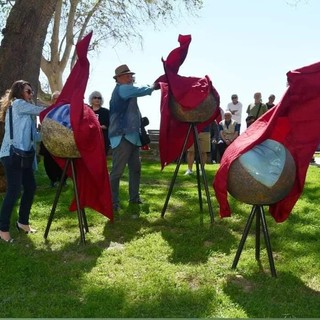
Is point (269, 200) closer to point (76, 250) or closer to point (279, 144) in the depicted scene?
point (279, 144)

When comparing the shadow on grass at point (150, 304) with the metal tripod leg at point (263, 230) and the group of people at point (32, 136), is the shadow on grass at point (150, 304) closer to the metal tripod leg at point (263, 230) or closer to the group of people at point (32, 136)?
the metal tripod leg at point (263, 230)

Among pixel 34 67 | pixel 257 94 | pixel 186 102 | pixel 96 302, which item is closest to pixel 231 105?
pixel 257 94

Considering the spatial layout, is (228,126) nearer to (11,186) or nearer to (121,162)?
(121,162)

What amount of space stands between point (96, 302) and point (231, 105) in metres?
11.1

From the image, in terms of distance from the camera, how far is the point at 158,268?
539 centimetres

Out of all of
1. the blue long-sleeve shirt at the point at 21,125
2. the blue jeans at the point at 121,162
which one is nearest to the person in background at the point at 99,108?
the blue jeans at the point at 121,162

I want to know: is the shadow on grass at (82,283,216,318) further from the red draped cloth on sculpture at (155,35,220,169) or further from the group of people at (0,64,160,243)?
the red draped cloth on sculpture at (155,35,220,169)

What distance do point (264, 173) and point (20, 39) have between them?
6.59 metres

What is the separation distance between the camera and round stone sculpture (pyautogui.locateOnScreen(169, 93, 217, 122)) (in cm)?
687

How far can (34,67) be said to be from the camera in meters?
10.2

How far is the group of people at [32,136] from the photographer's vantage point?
20.2 feet

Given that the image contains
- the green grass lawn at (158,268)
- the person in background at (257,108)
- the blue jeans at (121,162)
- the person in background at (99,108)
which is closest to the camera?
the green grass lawn at (158,268)

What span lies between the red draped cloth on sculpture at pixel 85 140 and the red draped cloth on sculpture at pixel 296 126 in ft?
5.49

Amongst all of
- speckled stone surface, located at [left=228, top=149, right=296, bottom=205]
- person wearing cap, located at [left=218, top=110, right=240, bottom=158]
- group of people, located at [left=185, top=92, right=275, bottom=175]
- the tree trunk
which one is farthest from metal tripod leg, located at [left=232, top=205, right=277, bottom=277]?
person wearing cap, located at [left=218, top=110, right=240, bottom=158]
